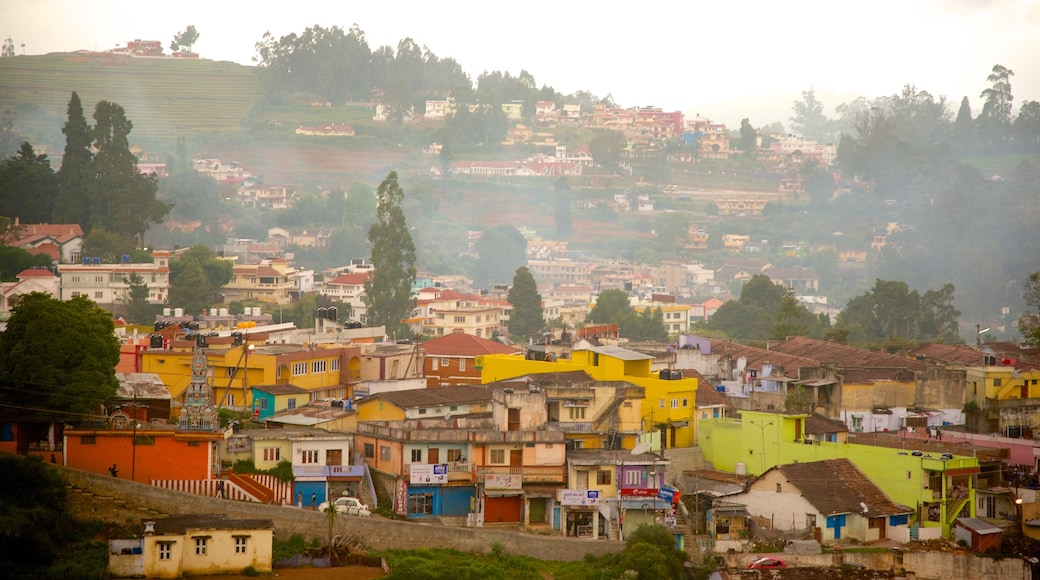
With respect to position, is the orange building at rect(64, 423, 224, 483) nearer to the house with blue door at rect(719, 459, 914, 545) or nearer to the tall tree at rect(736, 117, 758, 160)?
the house with blue door at rect(719, 459, 914, 545)

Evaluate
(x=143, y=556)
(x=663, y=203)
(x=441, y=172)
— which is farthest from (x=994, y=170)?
(x=143, y=556)

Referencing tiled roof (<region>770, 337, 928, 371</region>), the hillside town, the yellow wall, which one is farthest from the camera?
tiled roof (<region>770, 337, 928, 371</region>)

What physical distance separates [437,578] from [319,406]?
20.5 feet

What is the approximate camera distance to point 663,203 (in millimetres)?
95125

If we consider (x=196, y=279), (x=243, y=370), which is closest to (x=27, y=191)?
(x=196, y=279)

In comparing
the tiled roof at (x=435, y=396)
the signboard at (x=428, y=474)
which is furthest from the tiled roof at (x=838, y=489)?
the tiled roof at (x=435, y=396)

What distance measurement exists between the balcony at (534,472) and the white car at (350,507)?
5.15 ft

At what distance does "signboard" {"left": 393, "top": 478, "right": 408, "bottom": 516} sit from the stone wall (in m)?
0.72

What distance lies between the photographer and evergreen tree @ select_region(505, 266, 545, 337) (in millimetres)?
44938

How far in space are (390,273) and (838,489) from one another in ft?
90.8

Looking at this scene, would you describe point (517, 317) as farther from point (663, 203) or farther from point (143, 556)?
point (663, 203)

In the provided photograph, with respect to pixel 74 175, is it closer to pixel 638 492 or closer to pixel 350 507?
pixel 350 507

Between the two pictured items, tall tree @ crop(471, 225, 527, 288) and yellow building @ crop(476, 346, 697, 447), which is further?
tall tree @ crop(471, 225, 527, 288)

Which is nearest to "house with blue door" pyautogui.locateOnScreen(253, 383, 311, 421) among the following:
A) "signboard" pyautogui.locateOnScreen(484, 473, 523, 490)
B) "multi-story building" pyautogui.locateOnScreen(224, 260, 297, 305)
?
"signboard" pyautogui.locateOnScreen(484, 473, 523, 490)
